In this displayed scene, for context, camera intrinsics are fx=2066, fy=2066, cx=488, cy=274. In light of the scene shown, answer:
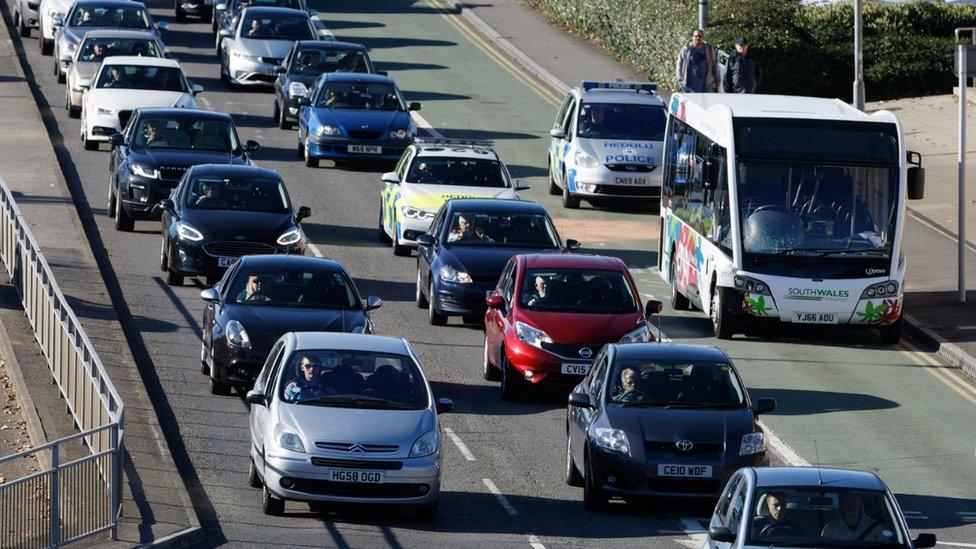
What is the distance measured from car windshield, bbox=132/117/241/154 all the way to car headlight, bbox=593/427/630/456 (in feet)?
50.6

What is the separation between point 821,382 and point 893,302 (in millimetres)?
2347

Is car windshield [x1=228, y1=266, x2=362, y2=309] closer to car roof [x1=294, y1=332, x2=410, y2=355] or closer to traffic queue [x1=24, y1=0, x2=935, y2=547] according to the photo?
traffic queue [x1=24, y1=0, x2=935, y2=547]

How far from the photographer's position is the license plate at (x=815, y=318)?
26.1m

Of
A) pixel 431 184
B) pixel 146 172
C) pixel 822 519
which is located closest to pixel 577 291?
A: pixel 431 184

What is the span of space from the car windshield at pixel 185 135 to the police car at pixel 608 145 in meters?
5.71

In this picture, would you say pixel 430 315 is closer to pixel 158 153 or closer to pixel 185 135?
pixel 158 153

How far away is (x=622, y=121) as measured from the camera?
35.2 metres

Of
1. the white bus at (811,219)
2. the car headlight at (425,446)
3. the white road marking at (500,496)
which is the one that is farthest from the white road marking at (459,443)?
the white bus at (811,219)

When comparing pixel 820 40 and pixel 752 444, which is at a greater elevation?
pixel 752 444

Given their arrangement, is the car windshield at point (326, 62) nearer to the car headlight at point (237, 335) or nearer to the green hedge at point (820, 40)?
the green hedge at point (820, 40)

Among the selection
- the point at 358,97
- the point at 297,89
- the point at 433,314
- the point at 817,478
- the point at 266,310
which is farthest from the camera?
the point at 297,89

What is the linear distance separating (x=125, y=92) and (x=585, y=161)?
9075 mm

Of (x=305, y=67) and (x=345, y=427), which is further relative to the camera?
(x=305, y=67)

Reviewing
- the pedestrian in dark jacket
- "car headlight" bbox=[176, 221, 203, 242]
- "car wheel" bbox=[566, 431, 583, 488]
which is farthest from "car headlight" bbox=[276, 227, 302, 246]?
the pedestrian in dark jacket
